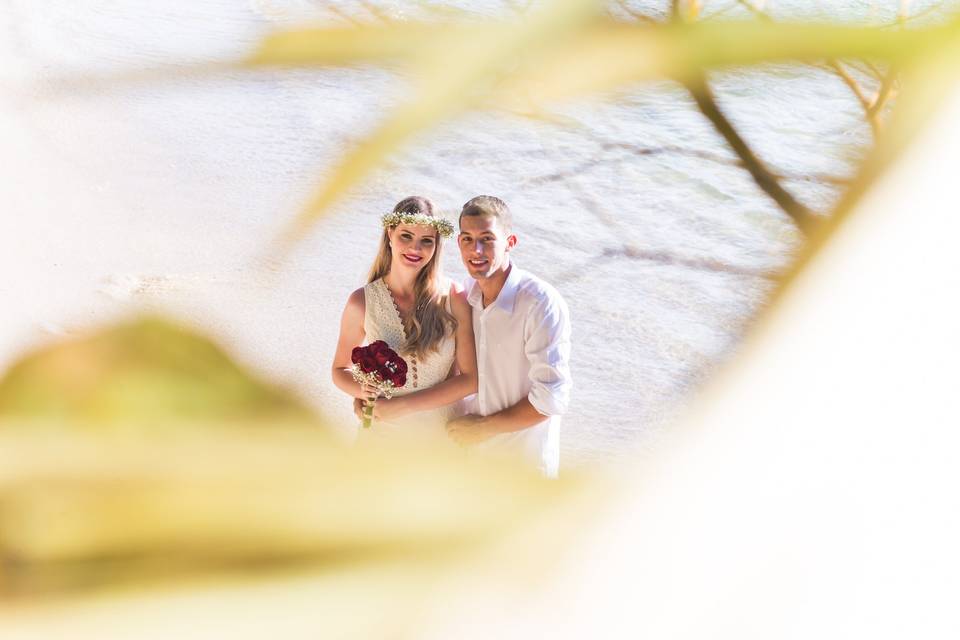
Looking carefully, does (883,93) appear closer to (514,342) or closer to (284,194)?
(514,342)

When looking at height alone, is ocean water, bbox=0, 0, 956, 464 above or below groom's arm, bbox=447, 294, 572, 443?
below

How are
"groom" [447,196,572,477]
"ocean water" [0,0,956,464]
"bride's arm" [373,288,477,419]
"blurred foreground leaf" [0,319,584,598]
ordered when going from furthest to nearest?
"ocean water" [0,0,956,464]
"groom" [447,196,572,477]
"bride's arm" [373,288,477,419]
"blurred foreground leaf" [0,319,584,598]

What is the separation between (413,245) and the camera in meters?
0.64

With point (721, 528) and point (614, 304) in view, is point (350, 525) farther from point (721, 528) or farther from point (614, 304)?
point (614, 304)

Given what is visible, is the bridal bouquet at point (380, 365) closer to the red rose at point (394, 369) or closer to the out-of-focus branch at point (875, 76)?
the red rose at point (394, 369)

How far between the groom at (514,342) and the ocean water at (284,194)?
633mm

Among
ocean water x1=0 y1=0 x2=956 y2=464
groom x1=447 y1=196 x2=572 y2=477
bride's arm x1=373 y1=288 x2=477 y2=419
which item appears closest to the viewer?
bride's arm x1=373 y1=288 x2=477 y2=419

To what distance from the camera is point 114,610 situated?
0.06 m

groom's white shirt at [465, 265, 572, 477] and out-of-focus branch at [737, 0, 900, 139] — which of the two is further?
groom's white shirt at [465, 265, 572, 477]

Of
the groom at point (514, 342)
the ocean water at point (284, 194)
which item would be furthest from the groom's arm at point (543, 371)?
the ocean water at point (284, 194)

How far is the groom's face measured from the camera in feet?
1.93

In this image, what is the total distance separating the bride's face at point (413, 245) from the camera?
61 centimetres

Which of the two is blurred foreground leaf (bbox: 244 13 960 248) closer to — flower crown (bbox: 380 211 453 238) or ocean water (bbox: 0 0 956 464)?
flower crown (bbox: 380 211 453 238)

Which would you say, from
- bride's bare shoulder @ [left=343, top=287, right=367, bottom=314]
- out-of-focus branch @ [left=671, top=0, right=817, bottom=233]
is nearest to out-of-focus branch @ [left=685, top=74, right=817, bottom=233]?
out-of-focus branch @ [left=671, top=0, right=817, bottom=233]
